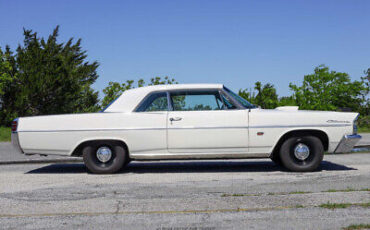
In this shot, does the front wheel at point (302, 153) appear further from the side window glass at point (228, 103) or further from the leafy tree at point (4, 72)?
the leafy tree at point (4, 72)

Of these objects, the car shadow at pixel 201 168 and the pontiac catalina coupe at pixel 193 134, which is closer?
the pontiac catalina coupe at pixel 193 134

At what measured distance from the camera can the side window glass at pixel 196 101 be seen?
7348 mm

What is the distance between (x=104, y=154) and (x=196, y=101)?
1.90 m

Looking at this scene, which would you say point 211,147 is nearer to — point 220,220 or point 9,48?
point 220,220

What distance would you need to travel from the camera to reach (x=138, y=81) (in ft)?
163

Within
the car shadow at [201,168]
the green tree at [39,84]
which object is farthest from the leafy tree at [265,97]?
the car shadow at [201,168]

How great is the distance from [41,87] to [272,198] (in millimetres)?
32056

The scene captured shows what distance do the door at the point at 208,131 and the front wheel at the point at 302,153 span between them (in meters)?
0.72

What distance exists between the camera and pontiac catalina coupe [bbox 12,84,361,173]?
23.5 feet

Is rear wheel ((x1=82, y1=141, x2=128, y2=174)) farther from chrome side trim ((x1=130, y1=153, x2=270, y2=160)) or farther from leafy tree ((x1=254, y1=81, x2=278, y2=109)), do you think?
leafy tree ((x1=254, y1=81, x2=278, y2=109))

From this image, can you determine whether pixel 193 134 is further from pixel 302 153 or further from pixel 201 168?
pixel 302 153

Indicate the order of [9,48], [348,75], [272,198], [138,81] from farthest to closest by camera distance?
[348,75] → [138,81] → [9,48] → [272,198]

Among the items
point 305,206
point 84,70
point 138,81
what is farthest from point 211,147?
point 138,81

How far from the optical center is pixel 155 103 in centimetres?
741
